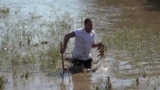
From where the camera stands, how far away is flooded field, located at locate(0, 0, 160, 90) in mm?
9047

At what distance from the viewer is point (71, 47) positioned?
40.4 feet

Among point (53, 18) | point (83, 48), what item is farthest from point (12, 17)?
point (83, 48)

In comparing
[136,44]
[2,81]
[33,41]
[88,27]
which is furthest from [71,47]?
[2,81]

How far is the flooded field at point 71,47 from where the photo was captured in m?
9.05

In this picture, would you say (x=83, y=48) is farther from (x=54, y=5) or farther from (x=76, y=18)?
(x=54, y=5)

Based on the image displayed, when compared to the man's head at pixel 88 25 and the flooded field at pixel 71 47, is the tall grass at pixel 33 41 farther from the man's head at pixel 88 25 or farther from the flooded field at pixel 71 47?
the man's head at pixel 88 25

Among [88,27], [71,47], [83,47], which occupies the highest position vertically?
[88,27]

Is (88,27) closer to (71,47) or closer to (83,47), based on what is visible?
(83,47)

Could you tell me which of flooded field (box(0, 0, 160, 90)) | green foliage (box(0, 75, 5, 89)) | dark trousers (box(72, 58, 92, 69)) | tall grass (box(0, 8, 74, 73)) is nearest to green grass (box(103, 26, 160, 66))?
flooded field (box(0, 0, 160, 90))

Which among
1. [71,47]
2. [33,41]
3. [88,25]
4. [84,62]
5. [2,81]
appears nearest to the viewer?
[2,81]

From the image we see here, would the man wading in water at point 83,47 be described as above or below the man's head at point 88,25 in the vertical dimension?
below

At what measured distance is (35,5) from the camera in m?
21.4

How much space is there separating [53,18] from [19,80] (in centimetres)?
847

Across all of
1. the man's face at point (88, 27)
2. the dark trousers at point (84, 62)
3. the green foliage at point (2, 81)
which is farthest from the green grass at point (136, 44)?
the green foliage at point (2, 81)
